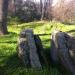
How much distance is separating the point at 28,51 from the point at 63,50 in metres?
1.03

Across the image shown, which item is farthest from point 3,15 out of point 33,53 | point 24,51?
point 33,53

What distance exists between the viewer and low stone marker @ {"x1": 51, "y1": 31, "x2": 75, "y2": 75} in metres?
7.52

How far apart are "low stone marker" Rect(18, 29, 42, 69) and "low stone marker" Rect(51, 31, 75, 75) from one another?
735 mm

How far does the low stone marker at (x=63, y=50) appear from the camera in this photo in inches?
296

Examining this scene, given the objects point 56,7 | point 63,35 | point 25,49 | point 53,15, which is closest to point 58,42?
point 63,35

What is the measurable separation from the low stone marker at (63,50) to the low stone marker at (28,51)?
2.41ft

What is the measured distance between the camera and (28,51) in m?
7.76

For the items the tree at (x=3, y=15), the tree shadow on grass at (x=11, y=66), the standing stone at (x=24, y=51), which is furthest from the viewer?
the tree at (x=3, y=15)

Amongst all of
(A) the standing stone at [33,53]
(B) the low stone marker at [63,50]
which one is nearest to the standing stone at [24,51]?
(A) the standing stone at [33,53]

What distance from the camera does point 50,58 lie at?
887cm

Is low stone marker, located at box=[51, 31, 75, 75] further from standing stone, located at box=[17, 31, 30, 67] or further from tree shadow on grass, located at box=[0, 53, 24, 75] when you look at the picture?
tree shadow on grass, located at box=[0, 53, 24, 75]

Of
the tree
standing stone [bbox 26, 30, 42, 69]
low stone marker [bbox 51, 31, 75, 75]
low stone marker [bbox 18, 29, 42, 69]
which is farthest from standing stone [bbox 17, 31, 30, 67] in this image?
the tree

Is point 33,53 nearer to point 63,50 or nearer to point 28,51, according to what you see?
point 28,51

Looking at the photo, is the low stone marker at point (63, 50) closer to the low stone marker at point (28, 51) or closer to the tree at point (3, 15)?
the low stone marker at point (28, 51)
